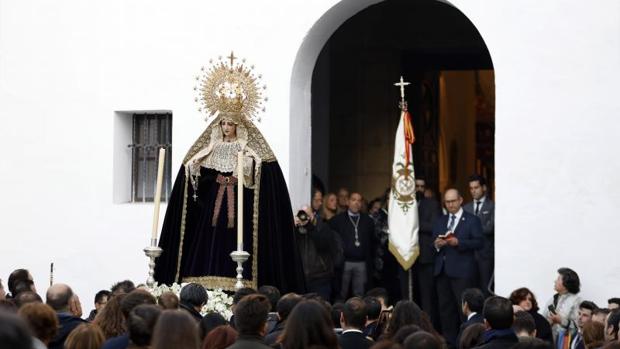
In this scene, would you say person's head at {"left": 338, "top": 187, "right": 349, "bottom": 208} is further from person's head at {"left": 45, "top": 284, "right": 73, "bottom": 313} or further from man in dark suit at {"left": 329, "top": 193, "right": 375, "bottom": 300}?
person's head at {"left": 45, "top": 284, "right": 73, "bottom": 313}

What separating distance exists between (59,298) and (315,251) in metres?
6.43

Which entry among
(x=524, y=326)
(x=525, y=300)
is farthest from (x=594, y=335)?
(x=525, y=300)

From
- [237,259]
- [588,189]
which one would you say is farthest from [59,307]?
[588,189]

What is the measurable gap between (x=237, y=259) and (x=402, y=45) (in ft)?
27.2

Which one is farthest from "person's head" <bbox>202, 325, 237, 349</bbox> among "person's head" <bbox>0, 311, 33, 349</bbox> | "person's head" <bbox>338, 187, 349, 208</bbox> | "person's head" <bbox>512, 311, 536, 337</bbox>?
"person's head" <bbox>338, 187, 349, 208</bbox>

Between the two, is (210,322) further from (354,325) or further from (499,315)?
(499,315)

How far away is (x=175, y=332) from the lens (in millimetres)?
5512

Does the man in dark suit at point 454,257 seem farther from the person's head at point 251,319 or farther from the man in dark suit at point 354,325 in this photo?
the person's head at point 251,319

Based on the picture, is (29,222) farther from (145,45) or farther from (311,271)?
(311,271)

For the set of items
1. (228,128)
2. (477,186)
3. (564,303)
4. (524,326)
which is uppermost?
(228,128)

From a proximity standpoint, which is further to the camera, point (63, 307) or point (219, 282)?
point (219, 282)

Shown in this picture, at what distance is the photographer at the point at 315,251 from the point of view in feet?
47.5

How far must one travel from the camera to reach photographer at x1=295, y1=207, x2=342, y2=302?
14484 millimetres

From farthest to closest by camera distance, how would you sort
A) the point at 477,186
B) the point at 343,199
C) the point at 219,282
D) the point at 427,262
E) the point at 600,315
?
the point at 343,199
the point at 427,262
the point at 477,186
the point at 219,282
the point at 600,315
